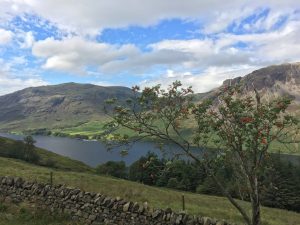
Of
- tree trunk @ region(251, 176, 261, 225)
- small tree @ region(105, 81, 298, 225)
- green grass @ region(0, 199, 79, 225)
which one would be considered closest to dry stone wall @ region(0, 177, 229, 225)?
green grass @ region(0, 199, 79, 225)

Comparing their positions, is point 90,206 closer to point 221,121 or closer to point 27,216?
point 27,216

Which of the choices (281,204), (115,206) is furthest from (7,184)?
(281,204)

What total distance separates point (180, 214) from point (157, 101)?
25.5 feet

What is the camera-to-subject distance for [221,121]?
1422 cm

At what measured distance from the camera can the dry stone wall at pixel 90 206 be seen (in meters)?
20.1

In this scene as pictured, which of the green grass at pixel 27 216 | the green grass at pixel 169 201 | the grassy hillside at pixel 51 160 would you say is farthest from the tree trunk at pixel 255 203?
the grassy hillside at pixel 51 160

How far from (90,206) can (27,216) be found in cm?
475

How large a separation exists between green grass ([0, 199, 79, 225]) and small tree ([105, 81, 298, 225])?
11398 mm

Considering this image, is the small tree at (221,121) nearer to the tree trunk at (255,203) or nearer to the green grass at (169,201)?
the tree trunk at (255,203)

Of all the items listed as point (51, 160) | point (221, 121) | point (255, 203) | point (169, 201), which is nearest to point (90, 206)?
point (169, 201)

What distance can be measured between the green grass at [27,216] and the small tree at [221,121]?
11398mm

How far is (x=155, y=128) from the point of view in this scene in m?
16.0

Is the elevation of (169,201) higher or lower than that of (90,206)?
lower

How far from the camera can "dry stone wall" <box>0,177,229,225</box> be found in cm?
2006
